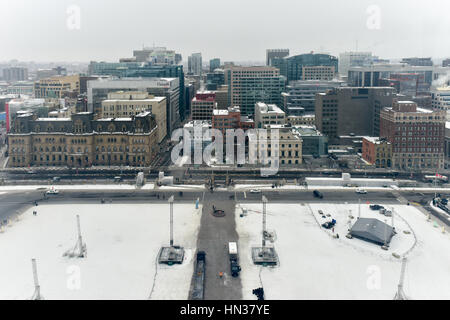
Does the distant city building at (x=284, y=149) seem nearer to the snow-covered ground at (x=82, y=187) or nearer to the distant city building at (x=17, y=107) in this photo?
the snow-covered ground at (x=82, y=187)

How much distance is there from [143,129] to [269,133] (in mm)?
39880

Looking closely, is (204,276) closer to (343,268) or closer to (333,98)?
(343,268)

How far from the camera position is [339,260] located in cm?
6134

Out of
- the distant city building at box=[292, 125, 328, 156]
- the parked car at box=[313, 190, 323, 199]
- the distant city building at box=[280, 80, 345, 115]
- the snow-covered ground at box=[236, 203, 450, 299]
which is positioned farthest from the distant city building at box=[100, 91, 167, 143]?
the snow-covered ground at box=[236, 203, 450, 299]

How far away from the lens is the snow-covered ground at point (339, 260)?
52.7 m

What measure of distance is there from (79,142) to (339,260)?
92.1 m

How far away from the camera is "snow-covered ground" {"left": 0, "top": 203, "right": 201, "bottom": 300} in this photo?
52656mm

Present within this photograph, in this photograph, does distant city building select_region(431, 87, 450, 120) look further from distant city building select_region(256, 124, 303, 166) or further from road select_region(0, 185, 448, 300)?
road select_region(0, 185, 448, 300)

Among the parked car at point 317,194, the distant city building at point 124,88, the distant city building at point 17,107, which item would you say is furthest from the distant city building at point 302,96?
the distant city building at point 17,107

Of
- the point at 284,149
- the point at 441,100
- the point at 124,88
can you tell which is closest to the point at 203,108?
the point at 124,88

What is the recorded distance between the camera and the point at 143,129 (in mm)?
125750

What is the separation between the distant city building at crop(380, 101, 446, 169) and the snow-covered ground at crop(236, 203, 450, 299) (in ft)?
150

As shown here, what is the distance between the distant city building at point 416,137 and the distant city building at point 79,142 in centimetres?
7801

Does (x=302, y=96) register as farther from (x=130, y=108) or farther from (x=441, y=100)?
(x=130, y=108)
